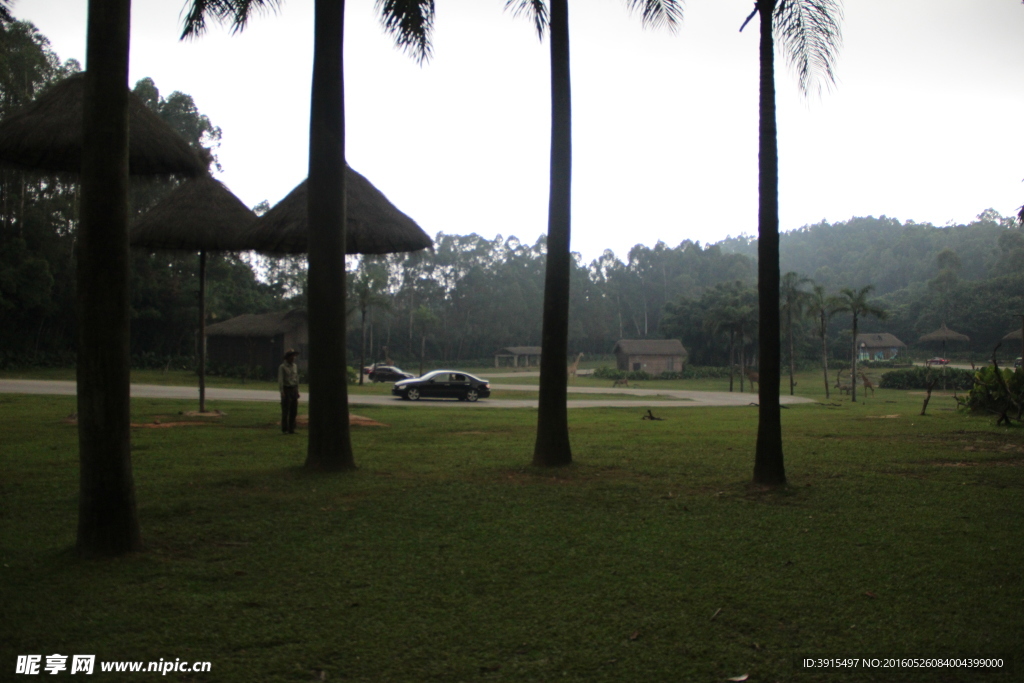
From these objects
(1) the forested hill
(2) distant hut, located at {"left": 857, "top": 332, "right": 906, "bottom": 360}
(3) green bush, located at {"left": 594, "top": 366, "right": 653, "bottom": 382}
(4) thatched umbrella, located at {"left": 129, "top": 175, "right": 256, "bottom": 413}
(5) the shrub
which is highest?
(1) the forested hill

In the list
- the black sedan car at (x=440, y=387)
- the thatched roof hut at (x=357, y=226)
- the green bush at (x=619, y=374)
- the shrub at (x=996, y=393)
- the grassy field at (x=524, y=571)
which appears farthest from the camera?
the green bush at (x=619, y=374)

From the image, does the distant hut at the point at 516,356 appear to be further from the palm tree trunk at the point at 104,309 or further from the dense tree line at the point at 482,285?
the palm tree trunk at the point at 104,309

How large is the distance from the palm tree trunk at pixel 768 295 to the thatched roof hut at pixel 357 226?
802 cm

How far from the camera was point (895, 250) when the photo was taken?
4390 inches

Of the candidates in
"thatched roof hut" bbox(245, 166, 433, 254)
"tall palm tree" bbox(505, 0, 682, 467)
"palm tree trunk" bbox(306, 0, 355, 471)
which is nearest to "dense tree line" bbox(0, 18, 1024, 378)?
"thatched roof hut" bbox(245, 166, 433, 254)

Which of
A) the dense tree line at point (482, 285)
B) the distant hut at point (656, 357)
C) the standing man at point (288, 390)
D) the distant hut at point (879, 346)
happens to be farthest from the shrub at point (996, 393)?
the distant hut at point (879, 346)

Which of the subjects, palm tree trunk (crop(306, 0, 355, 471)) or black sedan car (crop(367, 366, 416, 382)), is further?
black sedan car (crop(367, 366, 416, 382))

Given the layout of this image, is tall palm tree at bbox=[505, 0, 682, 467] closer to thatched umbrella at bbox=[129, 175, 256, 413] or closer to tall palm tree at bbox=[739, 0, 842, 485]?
tall palm tree at bbox=[739, 0, 842, 485]

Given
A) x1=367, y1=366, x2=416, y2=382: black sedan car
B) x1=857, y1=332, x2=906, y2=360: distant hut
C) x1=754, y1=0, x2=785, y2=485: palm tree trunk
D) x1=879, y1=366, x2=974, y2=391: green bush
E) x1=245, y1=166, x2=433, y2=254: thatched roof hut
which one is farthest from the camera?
x1=857, y1=332, x2=906, y2=360: distant hut

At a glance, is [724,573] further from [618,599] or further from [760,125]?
[760,125]

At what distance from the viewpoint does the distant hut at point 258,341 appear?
4625 centimetres

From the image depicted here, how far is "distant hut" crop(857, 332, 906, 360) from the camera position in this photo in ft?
286

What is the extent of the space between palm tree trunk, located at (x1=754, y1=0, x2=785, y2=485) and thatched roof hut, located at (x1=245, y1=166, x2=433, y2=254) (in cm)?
802

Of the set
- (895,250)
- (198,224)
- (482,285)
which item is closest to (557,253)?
(198,224)
